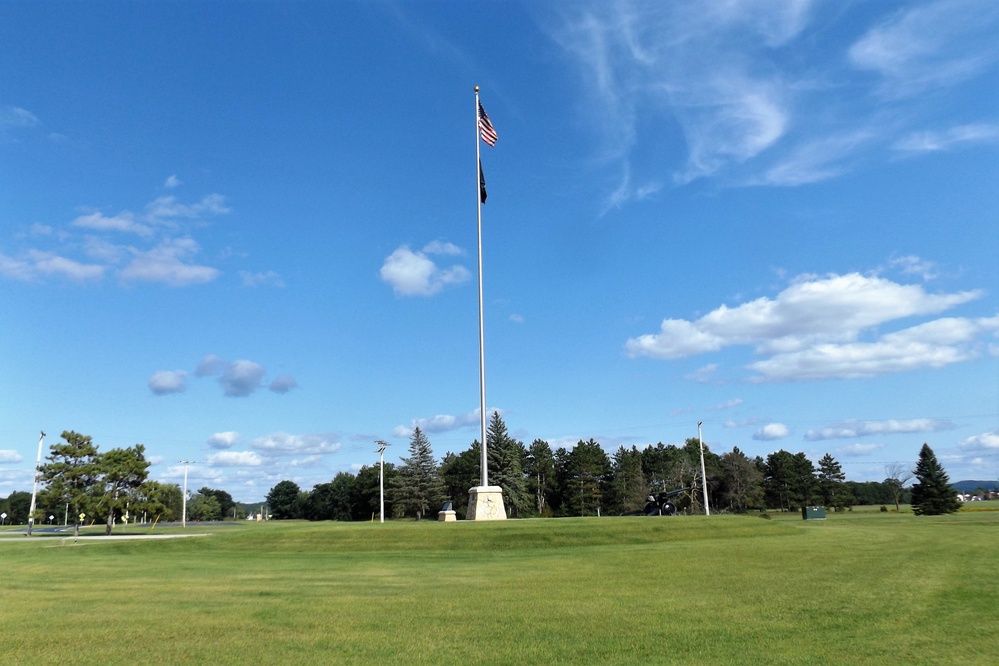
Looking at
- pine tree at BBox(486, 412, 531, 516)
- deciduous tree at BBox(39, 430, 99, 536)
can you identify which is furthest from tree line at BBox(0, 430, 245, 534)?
pine tree at BBox(486, 412, 531, 516)

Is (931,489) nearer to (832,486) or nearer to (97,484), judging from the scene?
(832,486)

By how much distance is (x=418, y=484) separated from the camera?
281ft

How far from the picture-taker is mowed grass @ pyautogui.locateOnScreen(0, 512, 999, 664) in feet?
25.8

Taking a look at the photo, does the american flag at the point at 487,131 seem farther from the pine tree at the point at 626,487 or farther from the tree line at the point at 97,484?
the pine tree at the point at 626,487

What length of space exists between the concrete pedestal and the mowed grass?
1007cm

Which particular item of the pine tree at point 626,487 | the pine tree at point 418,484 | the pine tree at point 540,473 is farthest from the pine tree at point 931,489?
the pine tree at point 418,484

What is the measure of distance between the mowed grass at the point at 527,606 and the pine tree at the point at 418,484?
6383 centimetres

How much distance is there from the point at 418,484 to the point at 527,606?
77284 mm

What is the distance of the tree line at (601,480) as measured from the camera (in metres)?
77.1

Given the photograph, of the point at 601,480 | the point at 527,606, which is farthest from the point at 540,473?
the point at 527,606

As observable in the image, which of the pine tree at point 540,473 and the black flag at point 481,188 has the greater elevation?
the black flag at point 481,188

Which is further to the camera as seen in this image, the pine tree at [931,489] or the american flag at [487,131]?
the pine tree at [931,489]

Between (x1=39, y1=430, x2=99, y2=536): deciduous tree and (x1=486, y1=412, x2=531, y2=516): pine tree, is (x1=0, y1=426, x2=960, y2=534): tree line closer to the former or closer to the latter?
(x1=486, y1=412, x2=531, y2=516): pine tree

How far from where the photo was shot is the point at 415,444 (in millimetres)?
87125
